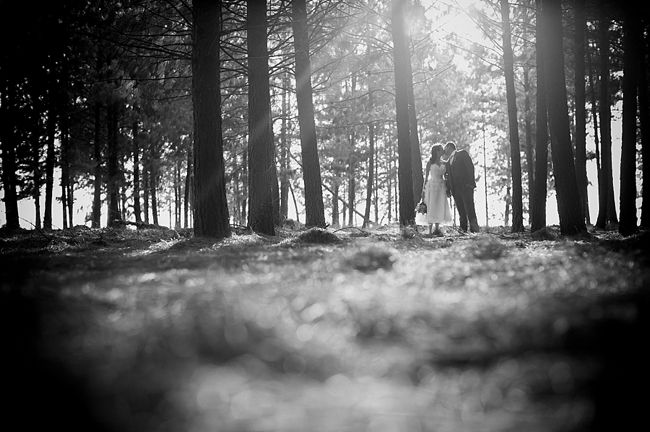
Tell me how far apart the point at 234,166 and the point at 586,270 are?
22.4m

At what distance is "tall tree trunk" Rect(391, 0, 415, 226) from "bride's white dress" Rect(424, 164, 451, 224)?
0.51m

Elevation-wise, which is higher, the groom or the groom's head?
the groom's head

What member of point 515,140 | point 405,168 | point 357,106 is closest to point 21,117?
point 357,106

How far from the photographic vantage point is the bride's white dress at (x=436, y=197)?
12.5 meters

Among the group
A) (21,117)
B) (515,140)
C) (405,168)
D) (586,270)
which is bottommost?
(586,270)

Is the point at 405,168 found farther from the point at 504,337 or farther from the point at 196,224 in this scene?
the point at 504,337

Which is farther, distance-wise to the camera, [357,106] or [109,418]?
[357,106]

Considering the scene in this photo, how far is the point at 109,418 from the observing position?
0.69 m

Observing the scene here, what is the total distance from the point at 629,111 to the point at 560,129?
3.46 meters

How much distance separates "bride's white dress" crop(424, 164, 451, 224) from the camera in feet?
41.0

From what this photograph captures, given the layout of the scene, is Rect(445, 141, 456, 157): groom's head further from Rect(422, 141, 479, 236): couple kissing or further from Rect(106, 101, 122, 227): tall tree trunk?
Rect(106, 101, 122, 227): tall tree trunk

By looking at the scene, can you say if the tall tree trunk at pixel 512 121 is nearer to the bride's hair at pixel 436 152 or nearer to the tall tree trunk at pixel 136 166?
the bride's hair at pixel 436 152

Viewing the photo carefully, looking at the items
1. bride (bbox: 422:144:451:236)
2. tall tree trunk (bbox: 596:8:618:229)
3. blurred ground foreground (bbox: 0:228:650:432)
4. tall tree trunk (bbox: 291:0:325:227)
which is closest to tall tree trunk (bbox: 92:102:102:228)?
tall tree trunk (bbox: 291:0:325:227)

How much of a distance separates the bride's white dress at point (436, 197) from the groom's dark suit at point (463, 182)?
0.35 m
